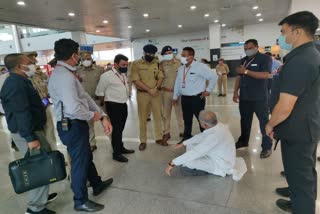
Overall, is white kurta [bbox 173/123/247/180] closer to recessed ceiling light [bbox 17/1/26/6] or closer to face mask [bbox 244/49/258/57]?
face mask [bbox 244/49/258/57]

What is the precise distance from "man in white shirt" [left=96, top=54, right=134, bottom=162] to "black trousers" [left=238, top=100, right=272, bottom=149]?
1.68 meters

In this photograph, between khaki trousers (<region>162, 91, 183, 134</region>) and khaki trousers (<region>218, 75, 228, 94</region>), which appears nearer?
khaki trousers (<region>162, 91, 183, 134</region>)

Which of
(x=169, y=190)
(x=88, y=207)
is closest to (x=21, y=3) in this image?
(x=88, y=207)

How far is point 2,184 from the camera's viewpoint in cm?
279

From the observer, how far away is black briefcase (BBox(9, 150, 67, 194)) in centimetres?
185

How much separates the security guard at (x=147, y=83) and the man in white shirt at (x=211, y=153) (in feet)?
3.57

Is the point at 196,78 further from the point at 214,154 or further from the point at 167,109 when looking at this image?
the point at 214,154

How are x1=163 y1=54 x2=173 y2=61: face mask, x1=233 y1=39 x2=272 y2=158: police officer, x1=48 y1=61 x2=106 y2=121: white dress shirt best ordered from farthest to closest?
x1=163 y1=54 x2=173 y2=61: face mask
x1=233 y1=39 x2=272 y2=158: police officer
x1=48 y1=61 x2=106 y2=121: white dress shirt

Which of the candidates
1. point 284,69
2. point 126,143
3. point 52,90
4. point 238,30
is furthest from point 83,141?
point 238,30

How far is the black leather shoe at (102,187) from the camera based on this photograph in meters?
2.39

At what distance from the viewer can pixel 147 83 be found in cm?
344

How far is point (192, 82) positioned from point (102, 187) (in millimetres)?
1869

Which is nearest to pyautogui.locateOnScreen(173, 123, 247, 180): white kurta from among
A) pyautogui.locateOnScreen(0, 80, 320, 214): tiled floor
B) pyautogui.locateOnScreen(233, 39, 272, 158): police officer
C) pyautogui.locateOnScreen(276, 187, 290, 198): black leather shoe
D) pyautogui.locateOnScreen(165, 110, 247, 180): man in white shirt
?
pyautogui.locateOnScreen(165, 110, 247, 180): man in white shirt

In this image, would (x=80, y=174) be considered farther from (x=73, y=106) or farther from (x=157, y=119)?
(x=157, y=119)
